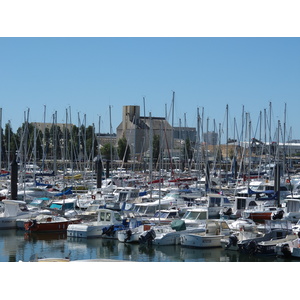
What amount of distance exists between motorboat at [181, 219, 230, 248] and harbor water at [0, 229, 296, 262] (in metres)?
0.27

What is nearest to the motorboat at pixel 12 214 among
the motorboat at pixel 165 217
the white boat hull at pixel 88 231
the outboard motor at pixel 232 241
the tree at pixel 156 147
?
the white boat hull at pixel 88 231

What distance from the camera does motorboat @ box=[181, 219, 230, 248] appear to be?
2697cm

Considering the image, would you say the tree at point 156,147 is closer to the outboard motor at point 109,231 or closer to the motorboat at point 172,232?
the outboard motor at point 109,231

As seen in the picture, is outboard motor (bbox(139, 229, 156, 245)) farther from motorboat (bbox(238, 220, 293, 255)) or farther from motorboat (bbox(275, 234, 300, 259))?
motorboat (bbox(275, 234, 300, 259))

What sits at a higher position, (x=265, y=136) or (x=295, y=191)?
(x=265, y=136)

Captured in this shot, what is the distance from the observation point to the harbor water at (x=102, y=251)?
2514 centimetres

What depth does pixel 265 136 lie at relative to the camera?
195 ft

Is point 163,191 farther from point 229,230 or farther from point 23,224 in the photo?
point 229,230

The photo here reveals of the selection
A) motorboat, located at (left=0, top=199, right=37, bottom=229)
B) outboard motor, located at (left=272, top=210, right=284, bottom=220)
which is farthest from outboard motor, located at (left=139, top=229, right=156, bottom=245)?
motorboat, located at (left=0, top=199, right=37, bottom=229)

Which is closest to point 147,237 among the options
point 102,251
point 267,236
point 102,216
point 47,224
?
point 102,251

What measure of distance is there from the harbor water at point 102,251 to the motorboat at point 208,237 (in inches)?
10.6
